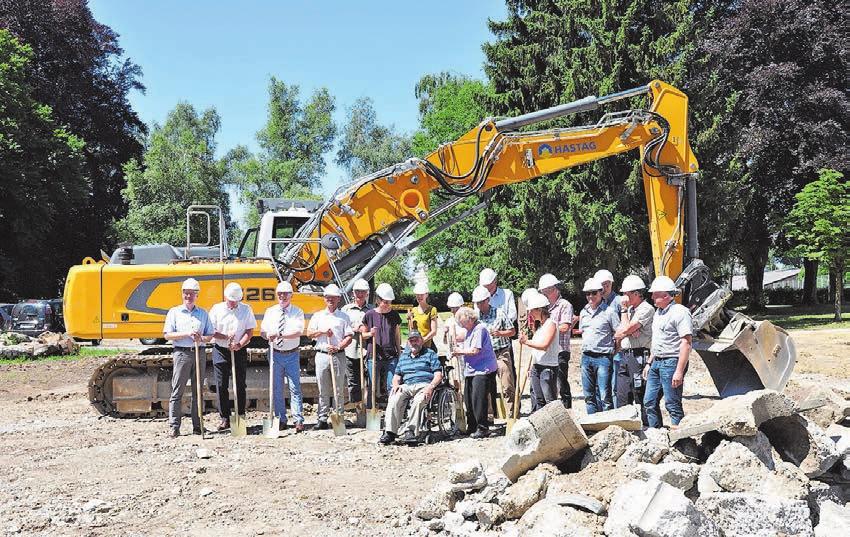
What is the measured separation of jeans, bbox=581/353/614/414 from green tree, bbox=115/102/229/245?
25.2m

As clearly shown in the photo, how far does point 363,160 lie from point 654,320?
42483 millimetres

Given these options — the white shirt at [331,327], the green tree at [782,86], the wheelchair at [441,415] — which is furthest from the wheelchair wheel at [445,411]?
the green tree at [782,86]

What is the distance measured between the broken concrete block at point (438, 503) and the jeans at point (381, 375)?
149 inches

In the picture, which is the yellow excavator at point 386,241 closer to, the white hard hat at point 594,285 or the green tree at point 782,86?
the white hard hat at point 594,285

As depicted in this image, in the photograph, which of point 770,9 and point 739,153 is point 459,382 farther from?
point 770,9

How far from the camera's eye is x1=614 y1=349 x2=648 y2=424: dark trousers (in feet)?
28.7

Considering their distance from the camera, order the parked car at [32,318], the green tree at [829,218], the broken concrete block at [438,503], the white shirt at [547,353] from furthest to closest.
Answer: the green tree at [829,218], the parked car at [32,318], the white shirt at [547,353], the broken concrete block at [438,503]

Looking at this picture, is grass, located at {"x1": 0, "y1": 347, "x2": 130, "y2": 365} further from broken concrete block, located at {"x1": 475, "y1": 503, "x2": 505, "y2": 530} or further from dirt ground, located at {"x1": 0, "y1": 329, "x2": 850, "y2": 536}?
broken concrete block, located at {"x1": 475, "y1": 503, "x2": 505, "y2": 530}

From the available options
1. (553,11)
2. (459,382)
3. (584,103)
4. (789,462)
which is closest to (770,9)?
(553,11)

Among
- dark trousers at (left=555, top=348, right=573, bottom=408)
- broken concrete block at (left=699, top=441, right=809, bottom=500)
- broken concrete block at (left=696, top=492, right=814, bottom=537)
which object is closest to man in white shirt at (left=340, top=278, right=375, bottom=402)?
dark trousers at (left=555, top=348, right=573, bottom=408)

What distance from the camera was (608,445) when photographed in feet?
20.6

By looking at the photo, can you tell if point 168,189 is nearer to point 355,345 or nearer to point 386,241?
point 386,241

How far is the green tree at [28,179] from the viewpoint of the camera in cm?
3012

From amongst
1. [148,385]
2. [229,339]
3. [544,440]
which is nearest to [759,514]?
[544,440]
